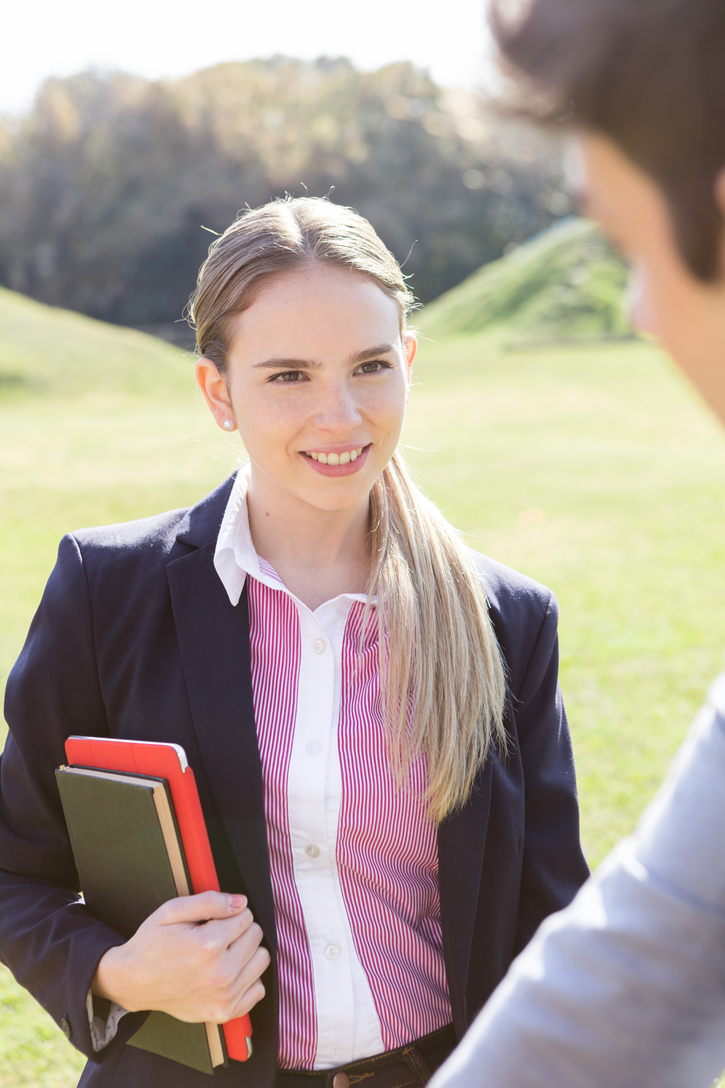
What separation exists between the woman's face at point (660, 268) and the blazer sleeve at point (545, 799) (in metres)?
1.40

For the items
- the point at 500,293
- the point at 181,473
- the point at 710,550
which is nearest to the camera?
the point at 710,550

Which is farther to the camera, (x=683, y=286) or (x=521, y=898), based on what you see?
(x=521, y=898)

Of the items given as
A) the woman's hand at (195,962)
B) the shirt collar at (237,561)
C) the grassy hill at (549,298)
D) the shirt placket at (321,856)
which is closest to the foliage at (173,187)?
the grassy hill at (549,298)

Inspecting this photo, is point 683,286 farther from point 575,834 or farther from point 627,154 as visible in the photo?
point 575,834

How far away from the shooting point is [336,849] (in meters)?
1.85

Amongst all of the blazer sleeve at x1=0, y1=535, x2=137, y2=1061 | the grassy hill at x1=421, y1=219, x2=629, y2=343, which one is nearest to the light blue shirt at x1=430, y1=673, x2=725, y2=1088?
the blazer sleeve at x1=0, y1=535, x2=137, y2=1061

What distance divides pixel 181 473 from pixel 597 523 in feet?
20.6

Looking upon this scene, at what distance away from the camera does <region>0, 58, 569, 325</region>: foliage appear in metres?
49.7

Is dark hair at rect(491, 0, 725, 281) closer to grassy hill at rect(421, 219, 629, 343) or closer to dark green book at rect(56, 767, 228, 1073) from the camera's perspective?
dark green book at rect(56, 767, 228, 1073)

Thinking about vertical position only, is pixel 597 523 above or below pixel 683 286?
above

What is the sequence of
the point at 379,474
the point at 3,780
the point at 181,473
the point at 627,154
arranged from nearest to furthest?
the point at 627,154
the point at 3,780
the point at 379,474
the point at 181,473

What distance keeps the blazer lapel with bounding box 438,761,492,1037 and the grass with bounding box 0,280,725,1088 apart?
1.33 meters

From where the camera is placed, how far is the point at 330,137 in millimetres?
51375

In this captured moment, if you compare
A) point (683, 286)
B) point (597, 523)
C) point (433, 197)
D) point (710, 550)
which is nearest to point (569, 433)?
point (597, 523)
